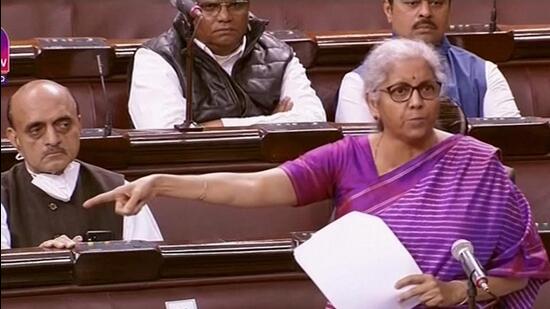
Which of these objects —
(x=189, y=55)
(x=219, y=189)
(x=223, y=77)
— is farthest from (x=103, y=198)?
(x=223, y=77)

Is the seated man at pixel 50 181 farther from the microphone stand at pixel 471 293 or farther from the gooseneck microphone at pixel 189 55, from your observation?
the microphone stand at pixel 471 293

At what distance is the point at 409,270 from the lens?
1.05m

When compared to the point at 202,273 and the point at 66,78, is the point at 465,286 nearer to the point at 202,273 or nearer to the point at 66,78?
the point at 202,273

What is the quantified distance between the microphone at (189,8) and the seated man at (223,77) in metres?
0.04

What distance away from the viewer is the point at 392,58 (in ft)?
3.62

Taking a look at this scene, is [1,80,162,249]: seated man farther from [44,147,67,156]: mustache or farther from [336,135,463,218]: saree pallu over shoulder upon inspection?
[336,135,463,218]: saree pallu over shoulder

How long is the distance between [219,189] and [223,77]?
0.56 meters

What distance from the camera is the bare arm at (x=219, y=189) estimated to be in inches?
38.1

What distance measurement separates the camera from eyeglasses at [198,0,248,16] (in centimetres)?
157

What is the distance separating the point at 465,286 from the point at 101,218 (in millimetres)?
403

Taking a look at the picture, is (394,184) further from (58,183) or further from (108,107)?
(108,107)

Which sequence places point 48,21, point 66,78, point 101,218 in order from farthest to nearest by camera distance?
point 48,21
point 66,78
point 101,218

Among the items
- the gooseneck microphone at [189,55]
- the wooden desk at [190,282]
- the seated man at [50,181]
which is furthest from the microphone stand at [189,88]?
the wooden desk at [190,282]

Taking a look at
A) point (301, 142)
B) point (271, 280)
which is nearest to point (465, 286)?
point (271, 280)
